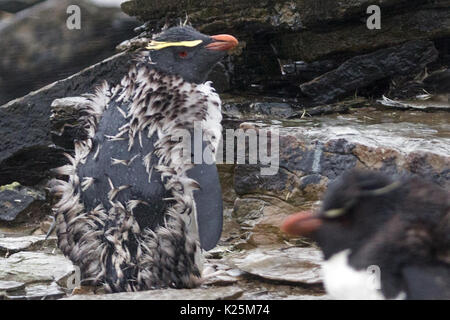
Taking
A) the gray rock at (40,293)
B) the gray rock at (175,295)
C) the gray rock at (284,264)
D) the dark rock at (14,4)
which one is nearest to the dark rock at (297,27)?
the gray rock at (284,264)

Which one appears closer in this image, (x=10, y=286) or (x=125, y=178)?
(x=125, y=178)

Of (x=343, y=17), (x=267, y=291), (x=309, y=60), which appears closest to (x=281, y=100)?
(x=309, y=60)

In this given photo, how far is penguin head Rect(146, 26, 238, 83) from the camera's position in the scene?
3014 mm

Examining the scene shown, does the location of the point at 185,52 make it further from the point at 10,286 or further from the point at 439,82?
the point at 439,82

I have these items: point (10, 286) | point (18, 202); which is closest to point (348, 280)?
point (10, 286)

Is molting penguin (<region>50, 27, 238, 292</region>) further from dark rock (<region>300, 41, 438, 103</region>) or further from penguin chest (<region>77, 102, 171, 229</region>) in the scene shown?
dark rock (<region>300, 41, 438, 103</region>)

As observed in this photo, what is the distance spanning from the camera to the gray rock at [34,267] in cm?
346

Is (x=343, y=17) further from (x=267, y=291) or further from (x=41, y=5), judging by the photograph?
(x=41, y=5)

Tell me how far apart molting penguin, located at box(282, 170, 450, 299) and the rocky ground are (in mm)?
1042

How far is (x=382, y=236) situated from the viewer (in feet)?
5.97

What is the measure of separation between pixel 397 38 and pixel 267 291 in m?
2.33

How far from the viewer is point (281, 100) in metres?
4.73

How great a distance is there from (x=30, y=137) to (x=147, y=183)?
2544 mm

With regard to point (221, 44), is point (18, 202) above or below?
below
